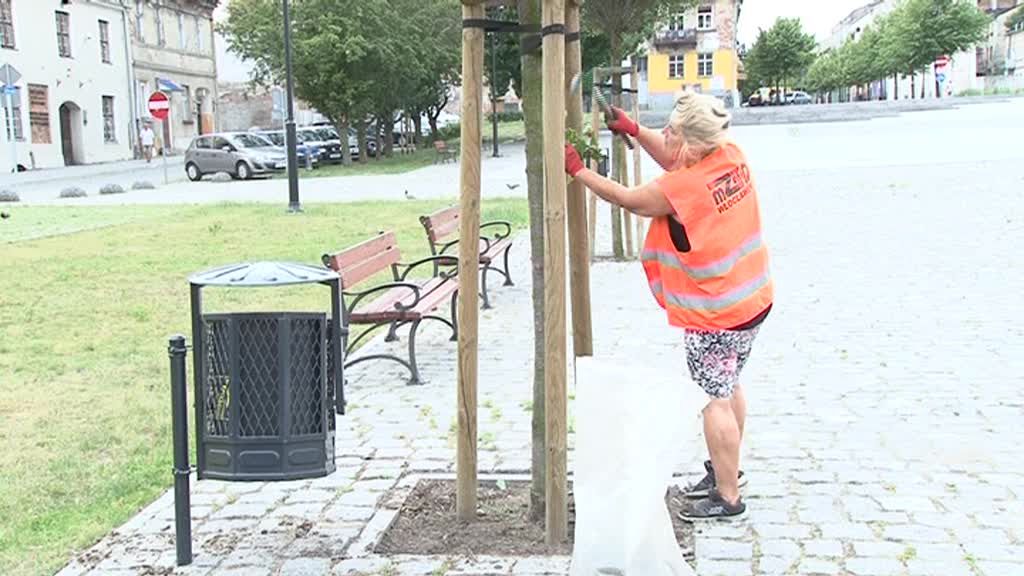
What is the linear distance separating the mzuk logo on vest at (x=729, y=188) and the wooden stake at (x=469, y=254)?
901 millimetres

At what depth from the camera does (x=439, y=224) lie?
407 inches

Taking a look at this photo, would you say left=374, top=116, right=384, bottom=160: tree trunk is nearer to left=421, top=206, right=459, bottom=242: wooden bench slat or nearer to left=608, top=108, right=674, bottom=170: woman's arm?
left=421, top=206, right=459, bottom=242: wooden bench slat

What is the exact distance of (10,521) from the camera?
4.59 m

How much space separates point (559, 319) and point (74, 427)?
11.4ft

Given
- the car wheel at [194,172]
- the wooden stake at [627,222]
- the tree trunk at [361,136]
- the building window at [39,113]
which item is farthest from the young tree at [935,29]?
the wooden stake at [627,222]

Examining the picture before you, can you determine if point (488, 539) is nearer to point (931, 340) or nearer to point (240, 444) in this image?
point (240, 444)

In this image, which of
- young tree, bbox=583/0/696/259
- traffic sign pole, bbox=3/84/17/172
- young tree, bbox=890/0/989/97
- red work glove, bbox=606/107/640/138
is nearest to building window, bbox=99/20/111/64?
traffic sign pole, bbox=3/84/17/172

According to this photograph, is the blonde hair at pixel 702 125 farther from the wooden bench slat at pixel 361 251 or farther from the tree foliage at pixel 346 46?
the tree foliage at pixel 346 46

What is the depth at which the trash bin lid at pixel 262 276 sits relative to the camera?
394 cm

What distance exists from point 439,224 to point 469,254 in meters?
6.16

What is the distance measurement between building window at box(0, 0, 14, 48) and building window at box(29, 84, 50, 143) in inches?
75.0

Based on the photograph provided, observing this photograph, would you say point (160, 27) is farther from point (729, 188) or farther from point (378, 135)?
point (729, 188)

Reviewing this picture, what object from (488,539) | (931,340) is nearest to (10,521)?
(488,539)

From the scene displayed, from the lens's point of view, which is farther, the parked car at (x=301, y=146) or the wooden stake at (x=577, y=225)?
the parked car at (x=301, y=146)
